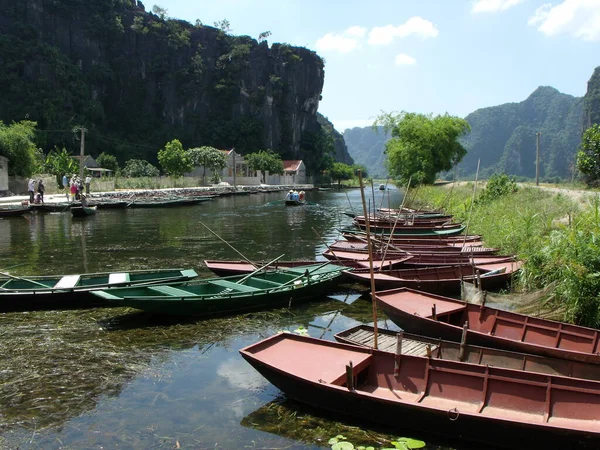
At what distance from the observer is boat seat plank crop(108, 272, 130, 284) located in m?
12.2

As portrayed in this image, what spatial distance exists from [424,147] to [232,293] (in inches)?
1653

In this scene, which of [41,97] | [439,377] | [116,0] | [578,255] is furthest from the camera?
[116,0]

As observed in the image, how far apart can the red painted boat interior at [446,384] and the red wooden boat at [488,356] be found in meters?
0.40

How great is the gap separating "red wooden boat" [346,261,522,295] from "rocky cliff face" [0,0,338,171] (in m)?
75.0

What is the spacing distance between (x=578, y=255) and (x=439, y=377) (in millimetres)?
4932

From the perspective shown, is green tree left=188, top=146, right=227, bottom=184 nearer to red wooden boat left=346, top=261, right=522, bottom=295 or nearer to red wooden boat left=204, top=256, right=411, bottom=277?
red wooden boat left=204, top=256, right=411, bottom=277

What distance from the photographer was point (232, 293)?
11.1m

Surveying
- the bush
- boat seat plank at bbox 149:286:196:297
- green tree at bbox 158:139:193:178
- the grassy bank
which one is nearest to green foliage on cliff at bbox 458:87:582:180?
green tree at bbox 158:139:193:178

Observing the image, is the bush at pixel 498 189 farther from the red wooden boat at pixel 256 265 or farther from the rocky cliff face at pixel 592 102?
the rocky cliff face at pixel 592 102

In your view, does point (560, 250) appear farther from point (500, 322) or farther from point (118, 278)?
point (118, 278)

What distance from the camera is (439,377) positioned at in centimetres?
666

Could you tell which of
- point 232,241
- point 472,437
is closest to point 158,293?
point 472,437

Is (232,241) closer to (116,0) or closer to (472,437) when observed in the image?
(472,437)

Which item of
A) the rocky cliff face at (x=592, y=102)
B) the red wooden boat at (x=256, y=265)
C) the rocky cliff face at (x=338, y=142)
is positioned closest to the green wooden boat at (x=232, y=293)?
the red wooden boat at (x=256, y=265)
